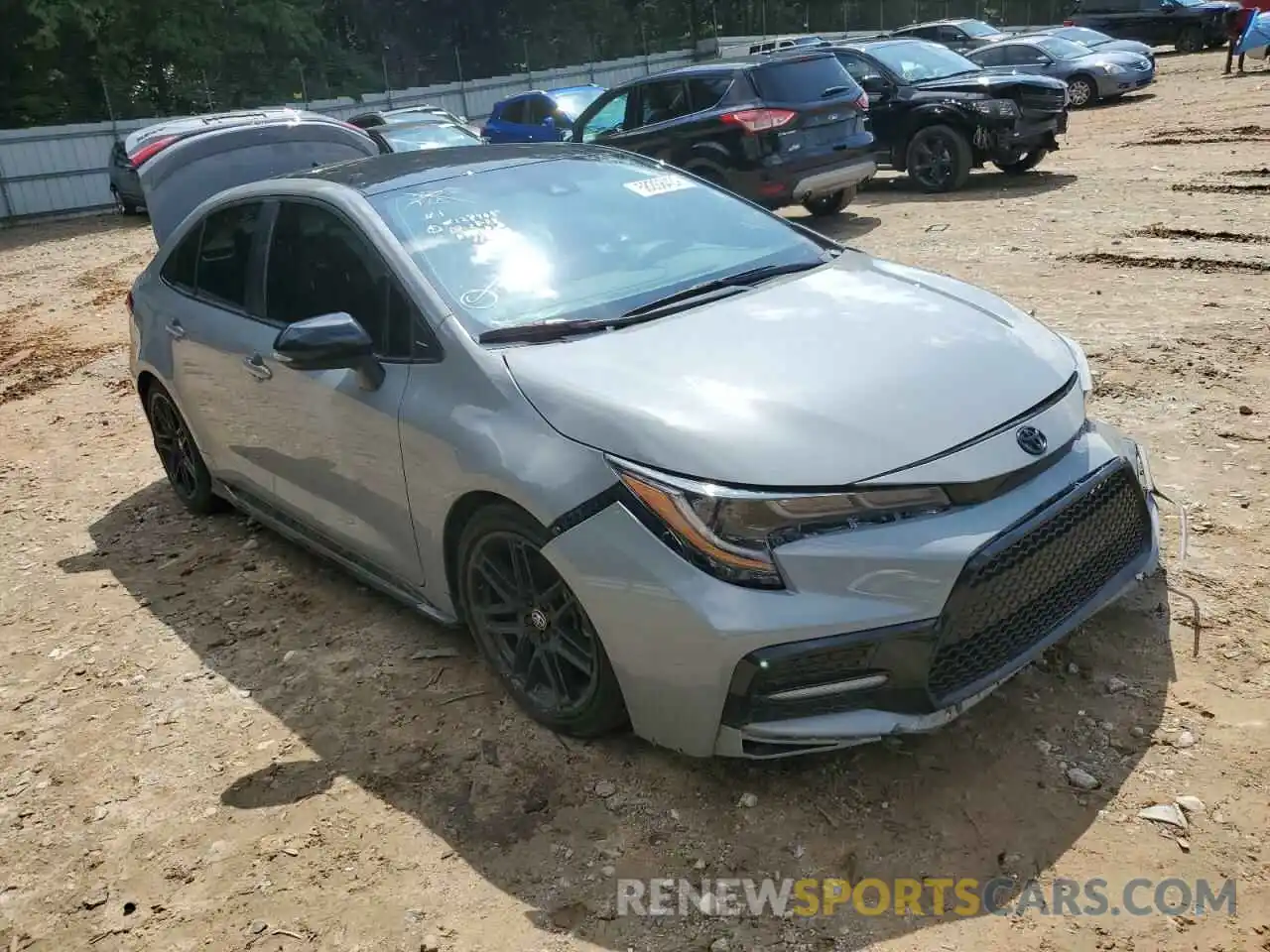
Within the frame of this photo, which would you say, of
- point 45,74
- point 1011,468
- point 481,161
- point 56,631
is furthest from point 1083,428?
point 45,74

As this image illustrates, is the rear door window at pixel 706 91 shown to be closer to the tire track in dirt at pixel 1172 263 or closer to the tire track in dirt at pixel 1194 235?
the tire track in dirt at pixel 1172 263

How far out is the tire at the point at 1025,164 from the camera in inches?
476

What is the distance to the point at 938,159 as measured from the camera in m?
12.1

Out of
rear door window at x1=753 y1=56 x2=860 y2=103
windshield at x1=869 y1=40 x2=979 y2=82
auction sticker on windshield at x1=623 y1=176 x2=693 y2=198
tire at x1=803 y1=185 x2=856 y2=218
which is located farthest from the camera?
windshield at x1=869 y1=40 x2=979 y2=82

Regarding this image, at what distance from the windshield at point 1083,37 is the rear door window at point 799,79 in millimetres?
11678

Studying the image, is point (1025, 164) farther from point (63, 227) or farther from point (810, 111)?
point (63, 227)

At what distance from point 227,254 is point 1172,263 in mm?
6447

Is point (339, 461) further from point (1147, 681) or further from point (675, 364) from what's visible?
point (1147, 681)

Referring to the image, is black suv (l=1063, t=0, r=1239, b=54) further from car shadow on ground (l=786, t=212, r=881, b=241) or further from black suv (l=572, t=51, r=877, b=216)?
black suv (l=572, t=51, r=877, b=216)

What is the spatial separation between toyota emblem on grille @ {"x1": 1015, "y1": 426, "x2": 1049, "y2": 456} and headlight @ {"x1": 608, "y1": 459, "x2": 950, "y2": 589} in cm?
31

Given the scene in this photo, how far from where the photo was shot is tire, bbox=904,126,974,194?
Answer: 39.1 feet

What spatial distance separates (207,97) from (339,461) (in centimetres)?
2701

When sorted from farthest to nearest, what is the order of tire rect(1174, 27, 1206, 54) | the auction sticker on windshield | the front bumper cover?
1. tire rect(1174, 27, 1206, 54)
2. the auction sticker on windshield
3. the front bumper cover

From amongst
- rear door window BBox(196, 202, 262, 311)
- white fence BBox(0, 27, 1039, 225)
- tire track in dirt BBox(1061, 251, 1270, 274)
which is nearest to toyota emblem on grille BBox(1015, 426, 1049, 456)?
rear door window BBox(196, 202, 262, 311)
